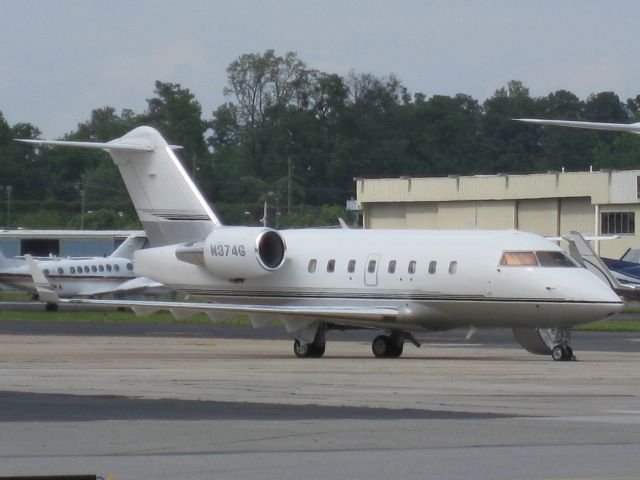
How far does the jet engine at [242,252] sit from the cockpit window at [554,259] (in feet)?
18.8

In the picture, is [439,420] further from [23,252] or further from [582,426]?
[23,252]

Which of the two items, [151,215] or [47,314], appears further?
[47,314]

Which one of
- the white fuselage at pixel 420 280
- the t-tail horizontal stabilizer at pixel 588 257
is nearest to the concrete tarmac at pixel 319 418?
the white fuselage at pixel 420 280

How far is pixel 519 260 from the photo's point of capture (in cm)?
2967

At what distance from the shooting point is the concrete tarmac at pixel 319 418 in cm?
1245

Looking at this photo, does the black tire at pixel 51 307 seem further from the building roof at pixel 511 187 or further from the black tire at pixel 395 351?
the black tire at pixel 395 351

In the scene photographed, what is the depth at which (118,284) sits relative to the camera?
2621 inches

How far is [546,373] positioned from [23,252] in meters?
77.3

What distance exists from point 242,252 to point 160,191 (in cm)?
342

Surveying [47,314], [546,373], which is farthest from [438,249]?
[47,314]

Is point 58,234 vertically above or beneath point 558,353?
above

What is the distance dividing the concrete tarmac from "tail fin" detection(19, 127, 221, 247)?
5.55 m

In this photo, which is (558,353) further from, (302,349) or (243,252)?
(243,252)

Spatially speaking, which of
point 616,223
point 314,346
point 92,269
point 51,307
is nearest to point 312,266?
point 314,346
